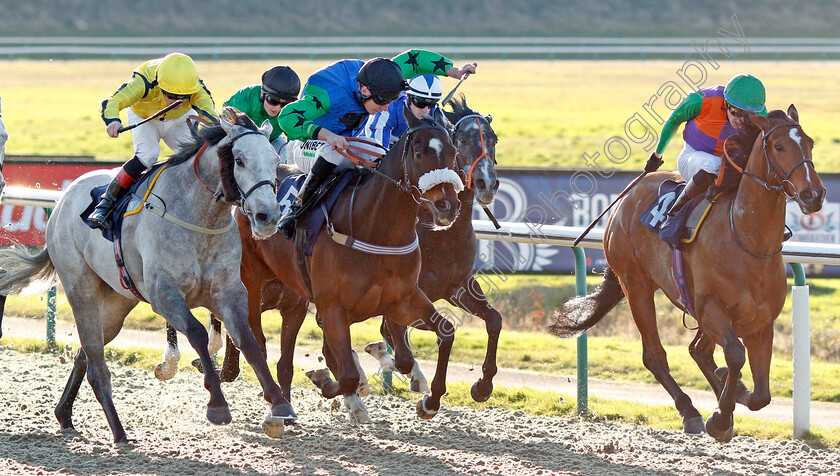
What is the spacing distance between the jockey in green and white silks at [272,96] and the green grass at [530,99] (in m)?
8.47

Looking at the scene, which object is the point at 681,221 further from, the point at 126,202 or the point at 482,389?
the point at 126,202

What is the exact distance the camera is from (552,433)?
5.53 meters

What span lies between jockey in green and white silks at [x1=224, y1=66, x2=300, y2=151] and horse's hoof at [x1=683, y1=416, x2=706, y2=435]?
8.75 ft

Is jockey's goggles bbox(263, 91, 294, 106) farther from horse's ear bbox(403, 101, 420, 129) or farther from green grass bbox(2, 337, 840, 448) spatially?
green grass bbox(2, 337, 840, 448)

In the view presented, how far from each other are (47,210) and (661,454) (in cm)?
510

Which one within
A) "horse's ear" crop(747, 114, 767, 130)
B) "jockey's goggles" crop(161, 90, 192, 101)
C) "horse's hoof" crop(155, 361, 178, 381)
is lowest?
"horse's hoof" crop(155, 361, 178, 381)

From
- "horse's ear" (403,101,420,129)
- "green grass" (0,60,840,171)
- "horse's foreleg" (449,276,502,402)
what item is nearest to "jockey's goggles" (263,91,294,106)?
"horse's ear" (403,101,420,129)

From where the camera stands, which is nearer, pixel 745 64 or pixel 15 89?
pixel 15 89

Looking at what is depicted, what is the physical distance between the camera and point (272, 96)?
235 inches

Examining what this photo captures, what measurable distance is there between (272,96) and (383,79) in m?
0.91

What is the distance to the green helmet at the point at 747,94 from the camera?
203 inches

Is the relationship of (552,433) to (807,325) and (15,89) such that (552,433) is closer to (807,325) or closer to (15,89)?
(807,325)

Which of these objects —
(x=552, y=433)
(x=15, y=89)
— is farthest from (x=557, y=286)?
(x=15, y=89)

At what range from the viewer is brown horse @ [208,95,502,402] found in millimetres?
5391
